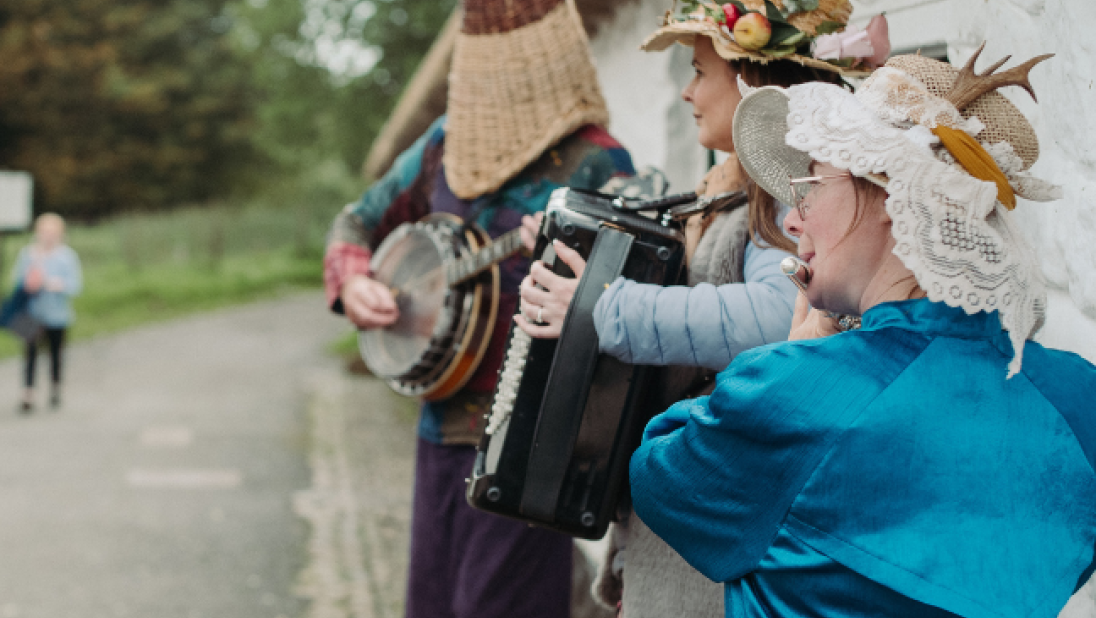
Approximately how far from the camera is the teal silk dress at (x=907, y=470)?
1.11 metres

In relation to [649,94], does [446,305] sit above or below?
below

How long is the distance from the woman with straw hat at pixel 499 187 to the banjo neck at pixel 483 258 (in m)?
0.09

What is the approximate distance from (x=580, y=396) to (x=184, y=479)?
532cm

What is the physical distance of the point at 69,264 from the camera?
29.1 ft

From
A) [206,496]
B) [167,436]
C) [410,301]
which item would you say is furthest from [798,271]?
[167,436]

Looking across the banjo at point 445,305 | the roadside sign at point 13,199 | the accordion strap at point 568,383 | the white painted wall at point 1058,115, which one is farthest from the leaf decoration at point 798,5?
the roadside sign at point 13,199

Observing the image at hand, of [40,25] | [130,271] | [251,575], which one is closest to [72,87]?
[40,25]

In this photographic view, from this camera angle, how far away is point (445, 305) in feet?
8.20

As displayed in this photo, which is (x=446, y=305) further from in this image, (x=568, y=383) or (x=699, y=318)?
(x=699, y=318)

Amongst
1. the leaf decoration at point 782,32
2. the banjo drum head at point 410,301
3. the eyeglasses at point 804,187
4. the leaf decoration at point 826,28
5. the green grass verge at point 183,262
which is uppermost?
the leaf decoration at point 826,28

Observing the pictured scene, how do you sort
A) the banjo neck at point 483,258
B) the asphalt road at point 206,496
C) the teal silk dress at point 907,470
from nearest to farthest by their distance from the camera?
the teal silk dress at point 907,470 → the banjo neck at point 483,258 → the asphalt road at point 206,496

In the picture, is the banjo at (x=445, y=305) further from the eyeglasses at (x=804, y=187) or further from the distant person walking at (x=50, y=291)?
the distant person walking at (x=50, y=291)

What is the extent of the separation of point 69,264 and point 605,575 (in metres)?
8.08

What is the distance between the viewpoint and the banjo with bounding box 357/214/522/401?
2.46m
